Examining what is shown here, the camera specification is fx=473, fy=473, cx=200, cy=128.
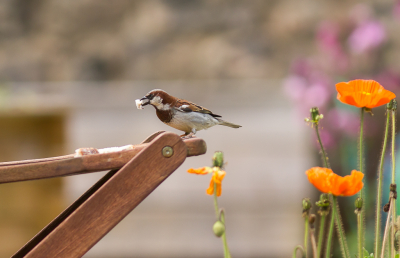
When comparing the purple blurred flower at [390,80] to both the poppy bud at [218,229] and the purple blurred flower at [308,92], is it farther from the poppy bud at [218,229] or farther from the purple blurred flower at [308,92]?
the poppy bud at [218,229]

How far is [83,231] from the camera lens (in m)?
0.59

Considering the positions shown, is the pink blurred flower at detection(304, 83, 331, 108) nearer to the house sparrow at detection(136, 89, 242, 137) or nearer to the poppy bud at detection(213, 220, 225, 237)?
the house sparrow at detection(136, 89, 242, 137)

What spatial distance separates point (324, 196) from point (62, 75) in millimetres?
4439

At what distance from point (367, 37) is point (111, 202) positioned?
168cm

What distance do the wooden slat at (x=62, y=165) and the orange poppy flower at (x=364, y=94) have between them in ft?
0.70

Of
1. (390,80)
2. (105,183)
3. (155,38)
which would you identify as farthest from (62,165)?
(155,38)

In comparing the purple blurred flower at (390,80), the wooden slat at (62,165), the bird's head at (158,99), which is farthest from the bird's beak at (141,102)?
the purple blurred flower at (390,80)

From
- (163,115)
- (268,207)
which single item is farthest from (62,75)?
(163,115)

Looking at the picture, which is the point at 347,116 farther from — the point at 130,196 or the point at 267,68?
the point at 267,68

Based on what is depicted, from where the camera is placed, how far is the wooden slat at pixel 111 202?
588 mm

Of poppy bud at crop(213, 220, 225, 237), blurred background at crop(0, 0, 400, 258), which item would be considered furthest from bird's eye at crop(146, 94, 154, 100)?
blurred background at crop(0, 0, 400, 258)

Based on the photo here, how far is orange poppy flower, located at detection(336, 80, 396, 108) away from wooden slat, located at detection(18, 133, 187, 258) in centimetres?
22

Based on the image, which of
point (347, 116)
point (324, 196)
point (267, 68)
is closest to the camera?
point (324, 196)

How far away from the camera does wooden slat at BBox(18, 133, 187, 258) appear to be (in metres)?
0.59
